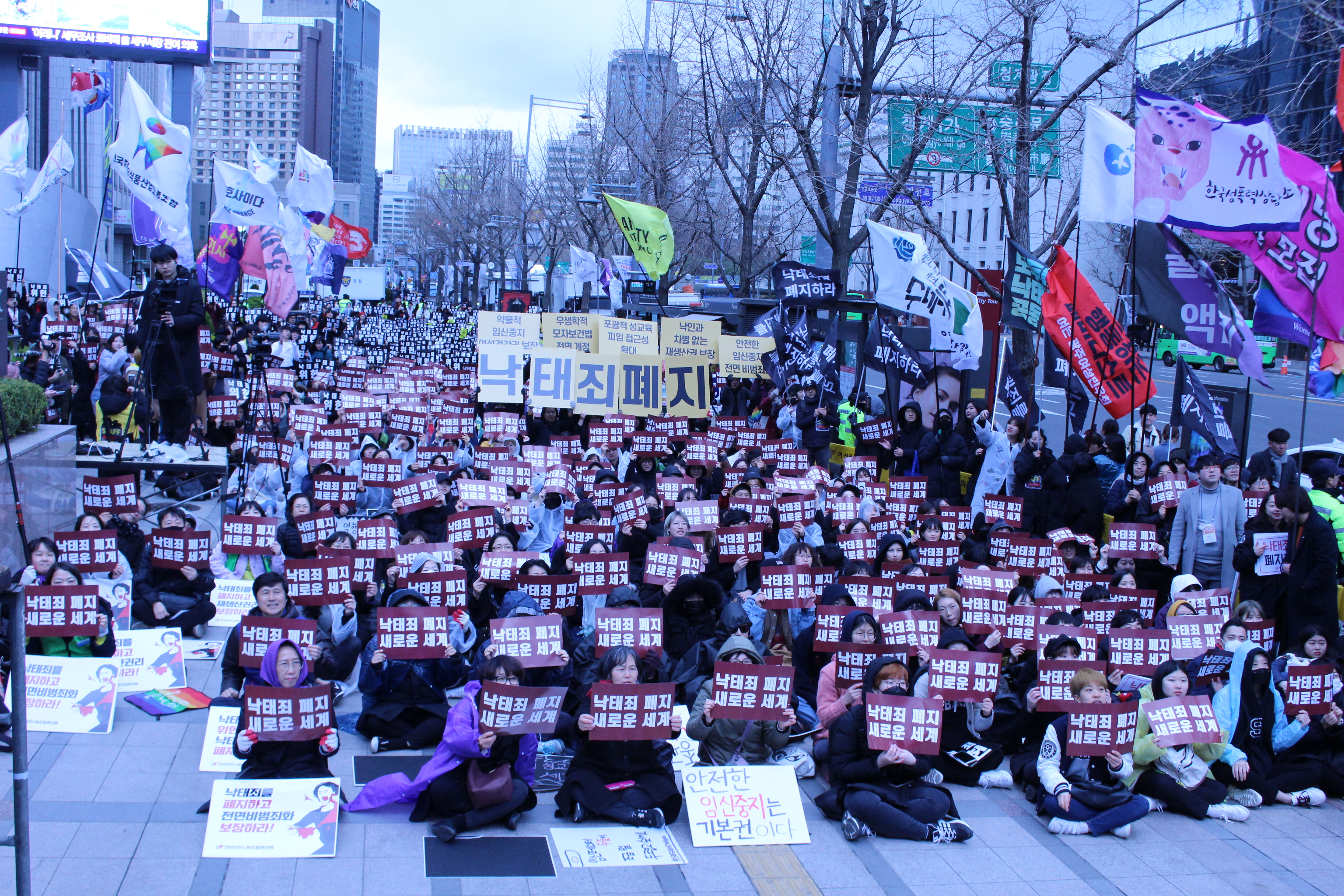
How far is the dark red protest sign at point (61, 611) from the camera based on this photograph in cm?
783

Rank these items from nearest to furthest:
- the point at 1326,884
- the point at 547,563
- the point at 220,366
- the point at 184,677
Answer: the point at 1326,884
the point at 184,677
the point at 547,563
the point at 220,366

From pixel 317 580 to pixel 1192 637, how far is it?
650 centimetres

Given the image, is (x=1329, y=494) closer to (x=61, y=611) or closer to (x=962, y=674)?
(x=962, y=674)

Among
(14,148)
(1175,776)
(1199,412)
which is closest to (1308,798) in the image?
(1175,776)

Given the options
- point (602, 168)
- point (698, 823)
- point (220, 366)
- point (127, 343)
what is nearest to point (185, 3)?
point (602, 168)

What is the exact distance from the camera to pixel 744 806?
279 inches

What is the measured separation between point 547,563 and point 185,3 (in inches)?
1049

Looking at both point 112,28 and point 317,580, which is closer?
point 317,580

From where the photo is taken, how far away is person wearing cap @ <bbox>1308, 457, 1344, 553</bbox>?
33.1 feet

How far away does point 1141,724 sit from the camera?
7.61 metres

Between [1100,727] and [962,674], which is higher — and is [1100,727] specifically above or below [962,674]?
below

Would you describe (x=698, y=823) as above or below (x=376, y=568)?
below

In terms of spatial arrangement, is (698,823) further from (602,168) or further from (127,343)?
(602,168)

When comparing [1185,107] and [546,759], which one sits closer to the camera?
[546,759]
